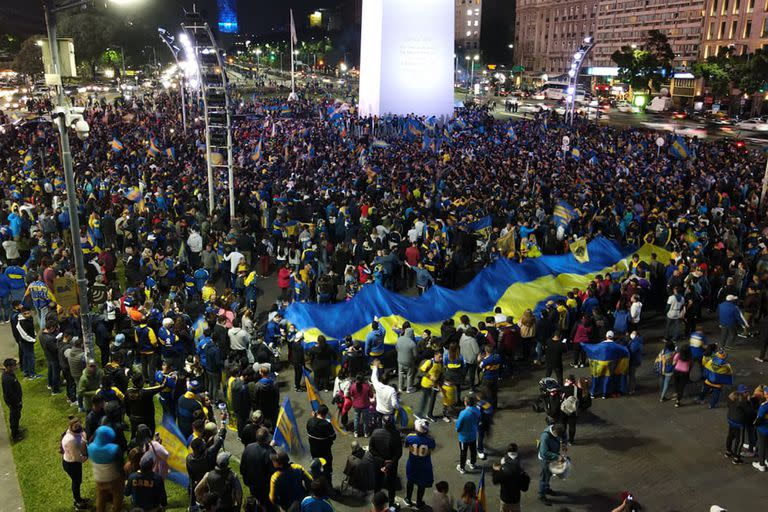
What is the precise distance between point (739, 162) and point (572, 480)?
25.9 m

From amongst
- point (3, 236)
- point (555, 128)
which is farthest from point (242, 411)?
point (555, 128)

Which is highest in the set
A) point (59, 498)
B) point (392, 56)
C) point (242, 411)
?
point (392, 56)

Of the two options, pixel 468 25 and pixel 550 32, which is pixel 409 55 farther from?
pixel 468 25

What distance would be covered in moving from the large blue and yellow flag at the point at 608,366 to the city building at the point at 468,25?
15127 centimetres

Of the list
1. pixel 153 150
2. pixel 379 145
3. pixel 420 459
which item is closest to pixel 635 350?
pixel 420 459

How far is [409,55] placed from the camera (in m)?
45.7

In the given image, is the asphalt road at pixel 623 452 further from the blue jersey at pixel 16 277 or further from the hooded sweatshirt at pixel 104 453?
the blue jersey at pixel 16 277

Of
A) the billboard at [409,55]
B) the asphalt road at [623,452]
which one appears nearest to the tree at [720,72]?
the billboard at [409,55]

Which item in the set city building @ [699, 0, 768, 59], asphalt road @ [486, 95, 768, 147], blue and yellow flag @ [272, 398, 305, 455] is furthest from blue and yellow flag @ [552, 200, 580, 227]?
city building @ [699, 0, 768, 59]

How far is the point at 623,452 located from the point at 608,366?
6.32ft

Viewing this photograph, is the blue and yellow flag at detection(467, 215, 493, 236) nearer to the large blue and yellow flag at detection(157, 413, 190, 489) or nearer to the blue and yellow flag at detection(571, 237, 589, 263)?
the blue and yellow flag at detection(571, 237, 589, 263)

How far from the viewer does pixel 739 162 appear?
99.3ft

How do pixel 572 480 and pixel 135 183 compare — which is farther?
pixel 135 183

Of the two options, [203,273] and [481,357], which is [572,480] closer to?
[481,357]
